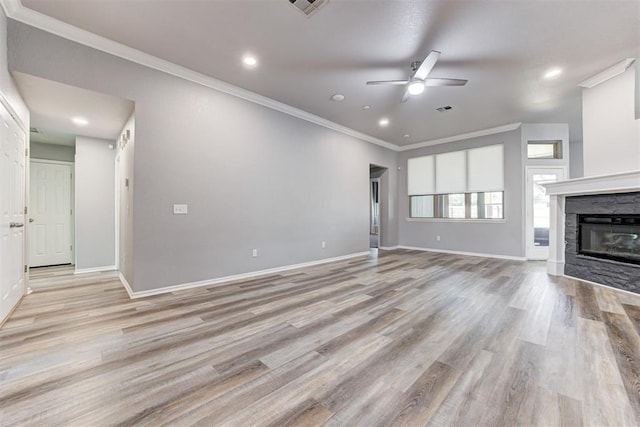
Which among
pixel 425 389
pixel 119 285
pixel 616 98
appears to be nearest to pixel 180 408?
pixel 425 389

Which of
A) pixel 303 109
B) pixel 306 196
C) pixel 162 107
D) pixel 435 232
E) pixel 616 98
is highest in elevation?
pixel 303 109

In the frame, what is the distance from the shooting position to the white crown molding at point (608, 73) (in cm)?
338

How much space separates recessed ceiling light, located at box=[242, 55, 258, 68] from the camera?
10.5 feet

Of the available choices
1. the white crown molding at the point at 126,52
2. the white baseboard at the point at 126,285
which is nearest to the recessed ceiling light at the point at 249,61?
the white crown molding at the point at 126,52

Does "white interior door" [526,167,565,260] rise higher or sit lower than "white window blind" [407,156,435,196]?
lower

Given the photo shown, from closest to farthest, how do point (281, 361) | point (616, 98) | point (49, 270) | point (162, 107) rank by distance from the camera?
point (281, 361) → point (162, 107) → point (616, 98) → point (49, 270)

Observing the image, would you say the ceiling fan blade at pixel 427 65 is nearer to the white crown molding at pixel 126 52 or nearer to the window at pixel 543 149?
the white crown molding at pixel 126 52

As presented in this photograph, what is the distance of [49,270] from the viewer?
15.5 feet

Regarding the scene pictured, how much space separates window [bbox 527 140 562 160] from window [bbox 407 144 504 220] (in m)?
0.56

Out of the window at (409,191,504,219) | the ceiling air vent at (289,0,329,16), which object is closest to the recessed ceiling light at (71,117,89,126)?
the ceiling air vent at (289,0,329,16)

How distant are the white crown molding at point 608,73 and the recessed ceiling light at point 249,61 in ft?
15.9

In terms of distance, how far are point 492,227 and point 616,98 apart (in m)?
3.11

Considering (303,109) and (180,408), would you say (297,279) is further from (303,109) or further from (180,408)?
(303,109)

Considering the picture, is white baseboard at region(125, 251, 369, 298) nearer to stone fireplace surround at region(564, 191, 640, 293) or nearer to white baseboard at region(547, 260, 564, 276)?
white baseboard at region(547, 260, 564, 276)
